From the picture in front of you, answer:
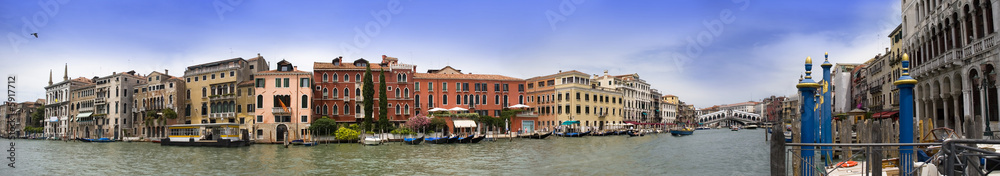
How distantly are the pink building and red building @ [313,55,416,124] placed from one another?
7.11ft

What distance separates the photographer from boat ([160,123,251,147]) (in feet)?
119

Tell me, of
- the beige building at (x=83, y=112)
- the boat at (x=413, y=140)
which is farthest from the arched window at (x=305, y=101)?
the beige building at (x=83, y=112)

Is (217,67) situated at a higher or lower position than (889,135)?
higher

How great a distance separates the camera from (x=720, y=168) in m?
19.4

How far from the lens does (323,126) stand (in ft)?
133

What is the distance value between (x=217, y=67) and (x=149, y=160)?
76.4 feet

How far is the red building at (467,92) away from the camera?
49.5 m

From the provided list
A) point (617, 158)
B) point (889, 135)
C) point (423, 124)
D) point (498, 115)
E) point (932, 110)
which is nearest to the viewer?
point (889, 135)

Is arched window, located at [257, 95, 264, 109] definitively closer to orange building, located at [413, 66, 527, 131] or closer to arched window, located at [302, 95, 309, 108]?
arched window, located at [302, 95, 309, 108]

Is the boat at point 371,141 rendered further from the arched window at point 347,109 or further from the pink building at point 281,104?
the arched window at point 347,109

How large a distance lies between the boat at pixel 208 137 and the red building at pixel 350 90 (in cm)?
612

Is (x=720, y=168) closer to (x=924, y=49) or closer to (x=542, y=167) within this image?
(x=542, y=167)

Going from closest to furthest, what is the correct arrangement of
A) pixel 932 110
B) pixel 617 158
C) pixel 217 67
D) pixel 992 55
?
pixel 992 55 < pixel 932 110 < pixel 617 158 < pixel 217 67

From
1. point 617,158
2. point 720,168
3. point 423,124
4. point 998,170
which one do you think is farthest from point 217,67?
point 998,170
